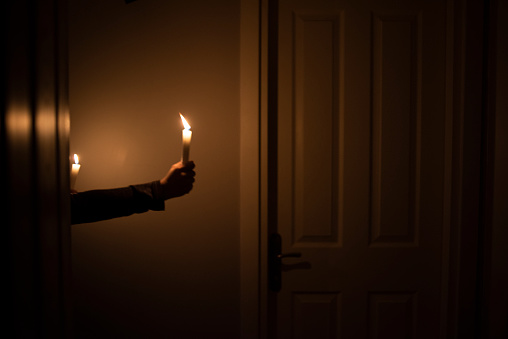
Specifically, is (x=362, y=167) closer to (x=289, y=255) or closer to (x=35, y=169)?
(x=289, y=255)

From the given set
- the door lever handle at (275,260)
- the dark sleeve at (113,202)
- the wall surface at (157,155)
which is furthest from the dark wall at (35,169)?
the door lever handle at (275,260)

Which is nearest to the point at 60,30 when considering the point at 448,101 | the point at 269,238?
the point at 269,238

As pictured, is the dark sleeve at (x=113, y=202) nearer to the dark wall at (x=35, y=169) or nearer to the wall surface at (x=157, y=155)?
the wall surface at (x=157, y=155)

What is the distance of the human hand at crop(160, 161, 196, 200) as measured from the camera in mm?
1187

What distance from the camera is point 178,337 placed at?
1.63 m

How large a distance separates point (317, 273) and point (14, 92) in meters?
1.56

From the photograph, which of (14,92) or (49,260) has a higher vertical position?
(14,92)

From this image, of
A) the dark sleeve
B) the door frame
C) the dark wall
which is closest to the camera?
the dark wall

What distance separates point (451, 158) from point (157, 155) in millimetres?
1263

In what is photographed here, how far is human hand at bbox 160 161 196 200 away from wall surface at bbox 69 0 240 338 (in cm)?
40

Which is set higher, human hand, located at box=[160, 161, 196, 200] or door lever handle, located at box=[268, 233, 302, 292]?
human hand, located at box=[160, 161, 196, 200]

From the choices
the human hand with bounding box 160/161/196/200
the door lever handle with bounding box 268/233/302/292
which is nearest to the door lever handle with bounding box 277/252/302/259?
the door lever handle with bounding box 268/233/302/292

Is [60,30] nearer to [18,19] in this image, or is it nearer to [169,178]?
[18,19]

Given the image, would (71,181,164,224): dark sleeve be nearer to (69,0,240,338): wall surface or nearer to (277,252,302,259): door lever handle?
(69,0,240,338): wall surface
